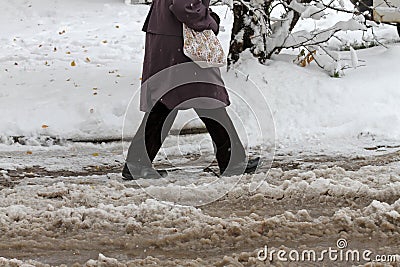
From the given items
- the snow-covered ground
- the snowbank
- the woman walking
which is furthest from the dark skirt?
the snowbank

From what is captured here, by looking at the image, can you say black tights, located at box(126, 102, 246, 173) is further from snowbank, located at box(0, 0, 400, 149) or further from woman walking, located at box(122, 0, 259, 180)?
snowbank, located at box(0, 0, 400, 149)

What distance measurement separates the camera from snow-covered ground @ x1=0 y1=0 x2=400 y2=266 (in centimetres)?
475

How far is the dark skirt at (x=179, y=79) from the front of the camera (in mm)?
5820

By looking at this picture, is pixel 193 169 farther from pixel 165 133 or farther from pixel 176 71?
pixel 176 71

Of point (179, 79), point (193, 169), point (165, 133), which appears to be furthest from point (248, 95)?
point (179, 79)

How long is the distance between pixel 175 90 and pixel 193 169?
3.05ft

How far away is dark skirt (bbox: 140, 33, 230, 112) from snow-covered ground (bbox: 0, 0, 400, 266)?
0.63 m

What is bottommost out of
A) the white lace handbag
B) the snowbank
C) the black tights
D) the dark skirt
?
the snowbank

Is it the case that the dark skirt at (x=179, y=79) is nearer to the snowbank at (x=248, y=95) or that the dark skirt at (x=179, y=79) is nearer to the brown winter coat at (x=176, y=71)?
the brown winter coat at (x=176, y=71)

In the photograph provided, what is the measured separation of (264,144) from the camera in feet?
23.3

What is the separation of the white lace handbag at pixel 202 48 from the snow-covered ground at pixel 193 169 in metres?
0.91

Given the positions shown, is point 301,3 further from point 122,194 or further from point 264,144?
point 122,194

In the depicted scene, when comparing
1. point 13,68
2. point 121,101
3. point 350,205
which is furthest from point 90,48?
point 350,205

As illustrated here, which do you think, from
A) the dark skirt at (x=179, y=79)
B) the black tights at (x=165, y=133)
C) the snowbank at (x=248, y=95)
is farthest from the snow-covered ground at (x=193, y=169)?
the dark skirt at (x=179, y=79)
